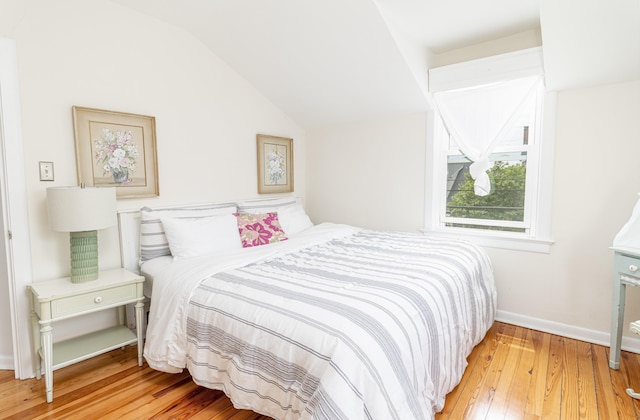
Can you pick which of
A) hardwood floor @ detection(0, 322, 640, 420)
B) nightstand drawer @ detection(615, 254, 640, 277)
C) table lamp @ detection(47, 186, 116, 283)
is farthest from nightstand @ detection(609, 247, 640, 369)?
table lamp @ detection(47, 186, 116, 283)

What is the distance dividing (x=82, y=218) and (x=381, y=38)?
2.24m

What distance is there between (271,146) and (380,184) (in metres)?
1.15

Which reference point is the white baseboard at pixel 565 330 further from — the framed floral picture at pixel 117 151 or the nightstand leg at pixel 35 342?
the nightstand leg at pixel 35 342

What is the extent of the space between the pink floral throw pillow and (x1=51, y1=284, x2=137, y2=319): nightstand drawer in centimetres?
83

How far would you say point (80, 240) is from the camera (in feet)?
6.52

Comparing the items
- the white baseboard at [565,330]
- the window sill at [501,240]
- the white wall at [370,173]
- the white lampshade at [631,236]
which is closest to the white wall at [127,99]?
the white wall at [370,173]

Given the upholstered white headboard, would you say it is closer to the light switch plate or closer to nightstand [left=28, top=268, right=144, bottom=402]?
nightstand [left=28, top=268, right=144, bottom=402]

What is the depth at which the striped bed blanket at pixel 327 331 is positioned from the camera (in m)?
1.19

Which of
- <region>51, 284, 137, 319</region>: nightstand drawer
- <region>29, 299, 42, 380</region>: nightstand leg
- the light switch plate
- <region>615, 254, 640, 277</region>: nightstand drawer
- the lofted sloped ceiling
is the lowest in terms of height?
<region>29, 299, 42, 380</region>: nightstand leg

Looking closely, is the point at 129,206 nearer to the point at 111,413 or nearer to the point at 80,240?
the point at 80,240

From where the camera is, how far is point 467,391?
189 centimetres

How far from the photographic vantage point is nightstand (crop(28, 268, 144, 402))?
1773 mm

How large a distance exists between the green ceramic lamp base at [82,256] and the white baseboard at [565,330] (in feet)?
9.78

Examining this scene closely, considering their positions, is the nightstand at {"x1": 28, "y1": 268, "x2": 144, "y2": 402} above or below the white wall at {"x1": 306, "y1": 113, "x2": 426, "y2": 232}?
below
